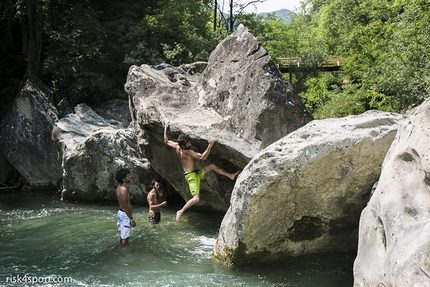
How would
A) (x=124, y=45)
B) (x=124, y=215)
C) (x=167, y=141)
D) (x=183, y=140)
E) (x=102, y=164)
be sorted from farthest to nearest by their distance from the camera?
(x=124, y=45), (x=102, y=164), (x=167, y=141), (x=183, y=140), (x=124, y=215)

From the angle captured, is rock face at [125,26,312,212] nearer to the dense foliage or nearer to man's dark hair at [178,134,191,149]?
man's dark hair at [178,134,191,149]

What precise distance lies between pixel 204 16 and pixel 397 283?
15.5 metres

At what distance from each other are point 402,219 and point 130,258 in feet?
13.6

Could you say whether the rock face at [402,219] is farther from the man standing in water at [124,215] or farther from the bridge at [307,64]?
the bridge at [307,64]

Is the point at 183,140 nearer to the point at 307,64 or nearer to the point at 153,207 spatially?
the point at 153,207

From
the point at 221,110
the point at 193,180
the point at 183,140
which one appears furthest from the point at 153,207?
the point at 221,110

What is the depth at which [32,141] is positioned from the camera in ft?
46.5

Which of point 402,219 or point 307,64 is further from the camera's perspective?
point 307,64

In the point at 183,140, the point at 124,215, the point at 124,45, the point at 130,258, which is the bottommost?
the point at 130,258

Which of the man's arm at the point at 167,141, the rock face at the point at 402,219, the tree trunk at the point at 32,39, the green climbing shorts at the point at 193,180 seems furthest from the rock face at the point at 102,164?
the rock face at the point at 402,219

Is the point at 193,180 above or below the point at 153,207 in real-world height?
above

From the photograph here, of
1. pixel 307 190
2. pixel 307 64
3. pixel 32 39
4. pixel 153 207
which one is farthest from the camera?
pixel 307 64

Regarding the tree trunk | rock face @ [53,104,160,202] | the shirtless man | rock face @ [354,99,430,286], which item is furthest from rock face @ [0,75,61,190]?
rock face @ [354,99,430,286]

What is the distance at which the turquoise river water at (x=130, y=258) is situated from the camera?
5941 millimetres
